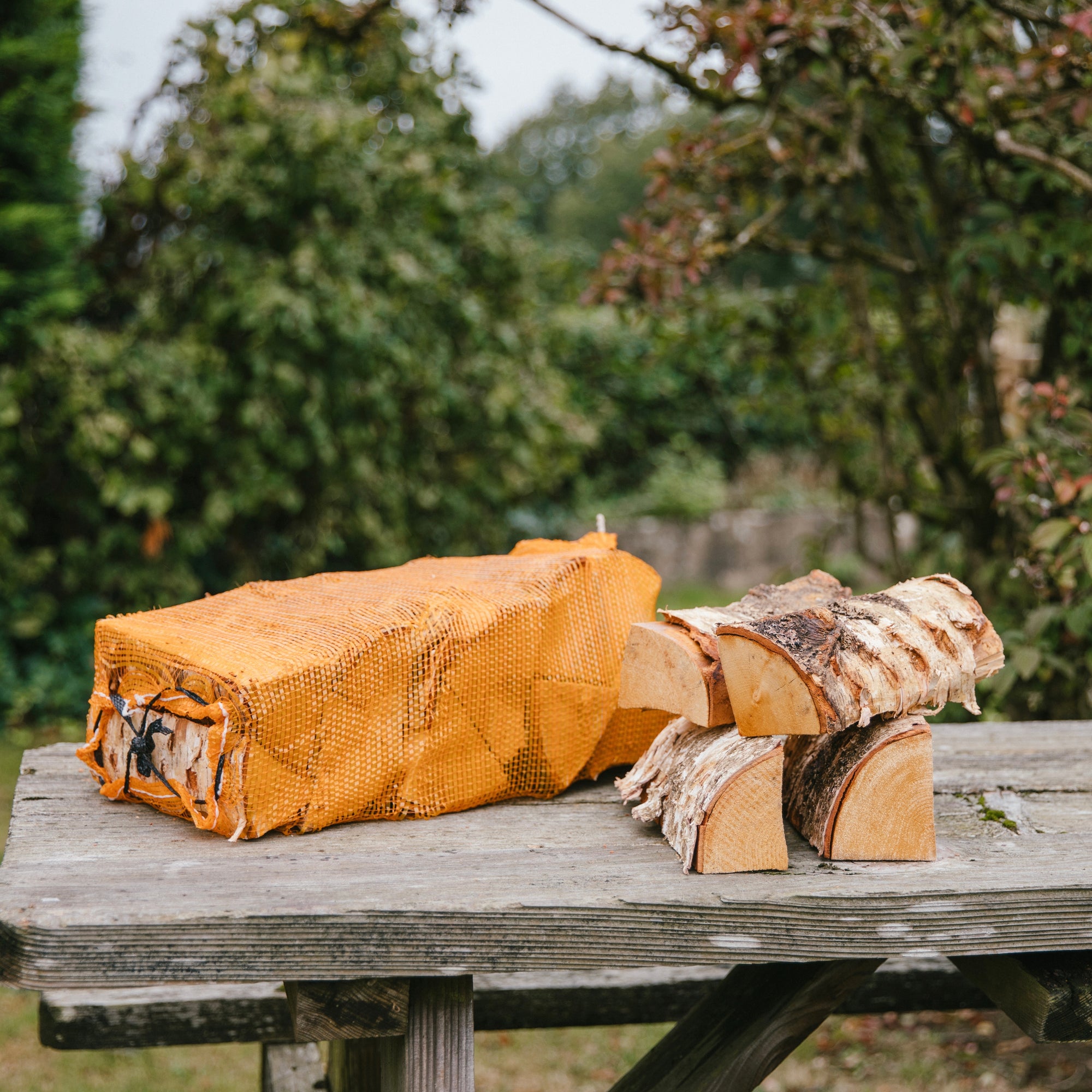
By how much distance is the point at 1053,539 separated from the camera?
206 centimetres

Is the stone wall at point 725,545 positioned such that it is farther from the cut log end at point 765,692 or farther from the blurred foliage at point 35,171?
the cut log end at point 765,692

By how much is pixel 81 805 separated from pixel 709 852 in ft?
2.59

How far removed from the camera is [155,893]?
1036 mm

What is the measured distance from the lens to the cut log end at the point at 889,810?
1156 millimetres

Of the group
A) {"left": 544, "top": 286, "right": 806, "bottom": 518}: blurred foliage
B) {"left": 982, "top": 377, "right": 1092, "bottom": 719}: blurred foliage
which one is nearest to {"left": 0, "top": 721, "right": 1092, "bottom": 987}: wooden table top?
{"left": 982, "top": 377, "right": 1092, "bottom": 719}: blurred foliage

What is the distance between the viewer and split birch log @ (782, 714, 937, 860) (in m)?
1.16

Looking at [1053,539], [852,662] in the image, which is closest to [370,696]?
[852,662]

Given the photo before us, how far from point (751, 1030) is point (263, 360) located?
3.54 m

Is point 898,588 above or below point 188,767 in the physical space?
above

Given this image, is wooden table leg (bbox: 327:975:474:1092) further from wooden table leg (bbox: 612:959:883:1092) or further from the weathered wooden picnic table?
wooden table leg (bbox: 612:959:883:1092)

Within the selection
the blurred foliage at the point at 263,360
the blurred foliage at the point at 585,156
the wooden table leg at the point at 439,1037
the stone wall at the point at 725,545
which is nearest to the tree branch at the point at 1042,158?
the wooden table leg at the point at 439,1037

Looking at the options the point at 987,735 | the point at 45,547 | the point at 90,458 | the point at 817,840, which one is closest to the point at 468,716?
the point at 817,840

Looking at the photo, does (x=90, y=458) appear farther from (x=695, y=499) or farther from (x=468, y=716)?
(x=695, y=499)

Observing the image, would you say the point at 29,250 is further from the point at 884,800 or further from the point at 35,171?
the point at 884,800
